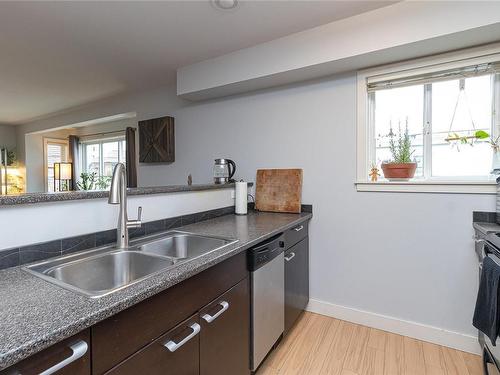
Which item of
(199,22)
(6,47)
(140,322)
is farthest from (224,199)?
(6,47)

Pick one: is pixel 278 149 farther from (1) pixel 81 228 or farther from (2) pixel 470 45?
(1) pixel 81 228

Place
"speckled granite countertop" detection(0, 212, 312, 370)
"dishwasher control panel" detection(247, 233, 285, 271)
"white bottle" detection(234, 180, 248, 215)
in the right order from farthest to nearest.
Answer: "white bottle" detection(234, 180, 248, 215) → "dishwasher control panel" detection(247, 233, 285, 271) → "speckled granite countertop" detection(0, 212, 312, 370)

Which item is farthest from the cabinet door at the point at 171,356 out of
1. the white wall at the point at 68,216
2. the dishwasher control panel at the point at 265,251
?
the white wall at the point at 68,216

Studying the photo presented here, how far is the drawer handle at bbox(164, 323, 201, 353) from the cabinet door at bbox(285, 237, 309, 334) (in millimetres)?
950

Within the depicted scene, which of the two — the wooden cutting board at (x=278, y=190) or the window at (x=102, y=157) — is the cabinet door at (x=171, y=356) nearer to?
the wooden cutting board at (x=278, y=190)

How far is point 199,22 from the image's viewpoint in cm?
200

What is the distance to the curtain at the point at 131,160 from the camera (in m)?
3.80

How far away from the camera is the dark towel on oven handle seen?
48.8 inches

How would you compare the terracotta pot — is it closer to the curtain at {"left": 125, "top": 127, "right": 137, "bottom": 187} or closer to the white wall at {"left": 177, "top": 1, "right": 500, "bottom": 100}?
the white wall at {"left": 177, "top": 1, "right": 500, "bottom": 100}

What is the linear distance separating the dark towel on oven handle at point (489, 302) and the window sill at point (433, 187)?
651 mm

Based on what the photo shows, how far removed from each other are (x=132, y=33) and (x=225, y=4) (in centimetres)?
85

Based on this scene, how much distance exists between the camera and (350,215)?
2.29 m

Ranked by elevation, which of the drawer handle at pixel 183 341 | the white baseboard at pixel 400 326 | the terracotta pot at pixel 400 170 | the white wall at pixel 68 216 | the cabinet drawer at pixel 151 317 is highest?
the terracotta pot at pixel 400 170

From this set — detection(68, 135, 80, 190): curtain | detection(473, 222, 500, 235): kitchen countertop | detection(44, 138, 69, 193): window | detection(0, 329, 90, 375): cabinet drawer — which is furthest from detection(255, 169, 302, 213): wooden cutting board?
detection(44, 138, 69, 193): window
